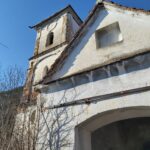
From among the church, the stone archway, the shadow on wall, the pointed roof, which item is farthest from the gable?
the pointed roof

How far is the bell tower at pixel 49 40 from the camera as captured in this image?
18078 mm

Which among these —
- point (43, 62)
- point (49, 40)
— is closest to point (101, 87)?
point (43, 62)

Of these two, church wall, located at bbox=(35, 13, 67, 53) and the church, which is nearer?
the church

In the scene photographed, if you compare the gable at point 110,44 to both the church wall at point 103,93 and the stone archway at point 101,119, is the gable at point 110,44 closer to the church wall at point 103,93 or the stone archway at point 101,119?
the church wall at point 103,93

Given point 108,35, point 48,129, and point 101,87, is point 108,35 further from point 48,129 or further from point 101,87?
point 48,129

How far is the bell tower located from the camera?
18.1 m

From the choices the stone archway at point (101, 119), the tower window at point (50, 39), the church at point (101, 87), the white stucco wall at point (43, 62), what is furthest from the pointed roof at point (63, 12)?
the stone archway at point (101, 119)

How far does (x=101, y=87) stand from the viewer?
19.6ft

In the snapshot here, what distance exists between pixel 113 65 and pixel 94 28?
A: 197cm

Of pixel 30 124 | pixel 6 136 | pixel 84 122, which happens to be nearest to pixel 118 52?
pixel 84 122

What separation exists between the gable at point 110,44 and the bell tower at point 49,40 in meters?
9.98

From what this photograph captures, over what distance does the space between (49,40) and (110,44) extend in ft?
46.6

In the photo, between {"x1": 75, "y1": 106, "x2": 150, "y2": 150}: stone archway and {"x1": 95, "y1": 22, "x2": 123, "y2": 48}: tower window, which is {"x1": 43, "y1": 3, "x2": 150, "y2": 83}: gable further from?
{"x1": 75, "y1": 106, "x2": 150, "y2": 150}: stone archway

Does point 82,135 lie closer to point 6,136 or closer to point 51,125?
point 51,125
